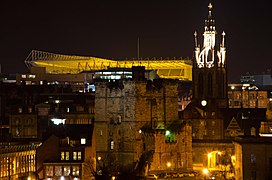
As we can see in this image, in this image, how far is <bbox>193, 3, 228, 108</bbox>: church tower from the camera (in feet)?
489

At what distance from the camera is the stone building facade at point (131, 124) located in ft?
323

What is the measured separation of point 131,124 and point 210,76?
5475 cm

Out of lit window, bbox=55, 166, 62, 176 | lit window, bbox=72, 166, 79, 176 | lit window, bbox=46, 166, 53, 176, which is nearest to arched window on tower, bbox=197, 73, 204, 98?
lit window, bbox=72, 166, 79, 176

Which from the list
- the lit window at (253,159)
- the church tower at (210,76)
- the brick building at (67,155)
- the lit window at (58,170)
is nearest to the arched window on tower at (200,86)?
the church tower at (210,76)

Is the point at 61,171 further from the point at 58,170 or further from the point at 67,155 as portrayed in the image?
A: the point at 67,155

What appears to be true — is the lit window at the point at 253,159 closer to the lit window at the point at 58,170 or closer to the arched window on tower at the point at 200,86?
the lit window at the point at 58,170

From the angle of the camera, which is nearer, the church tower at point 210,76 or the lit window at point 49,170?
the lit window at point 49,170

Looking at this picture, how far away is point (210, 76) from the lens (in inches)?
5979

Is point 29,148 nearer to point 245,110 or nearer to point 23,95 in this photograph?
point 245,110

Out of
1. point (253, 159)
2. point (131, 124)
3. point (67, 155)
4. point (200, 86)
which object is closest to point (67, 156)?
point (67, 155)

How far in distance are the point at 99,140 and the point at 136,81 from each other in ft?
25.6

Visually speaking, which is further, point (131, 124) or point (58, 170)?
point (131, 124)

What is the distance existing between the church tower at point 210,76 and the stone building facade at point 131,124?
4510 centimetres

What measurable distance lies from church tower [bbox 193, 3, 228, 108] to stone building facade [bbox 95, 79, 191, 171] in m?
45.1
